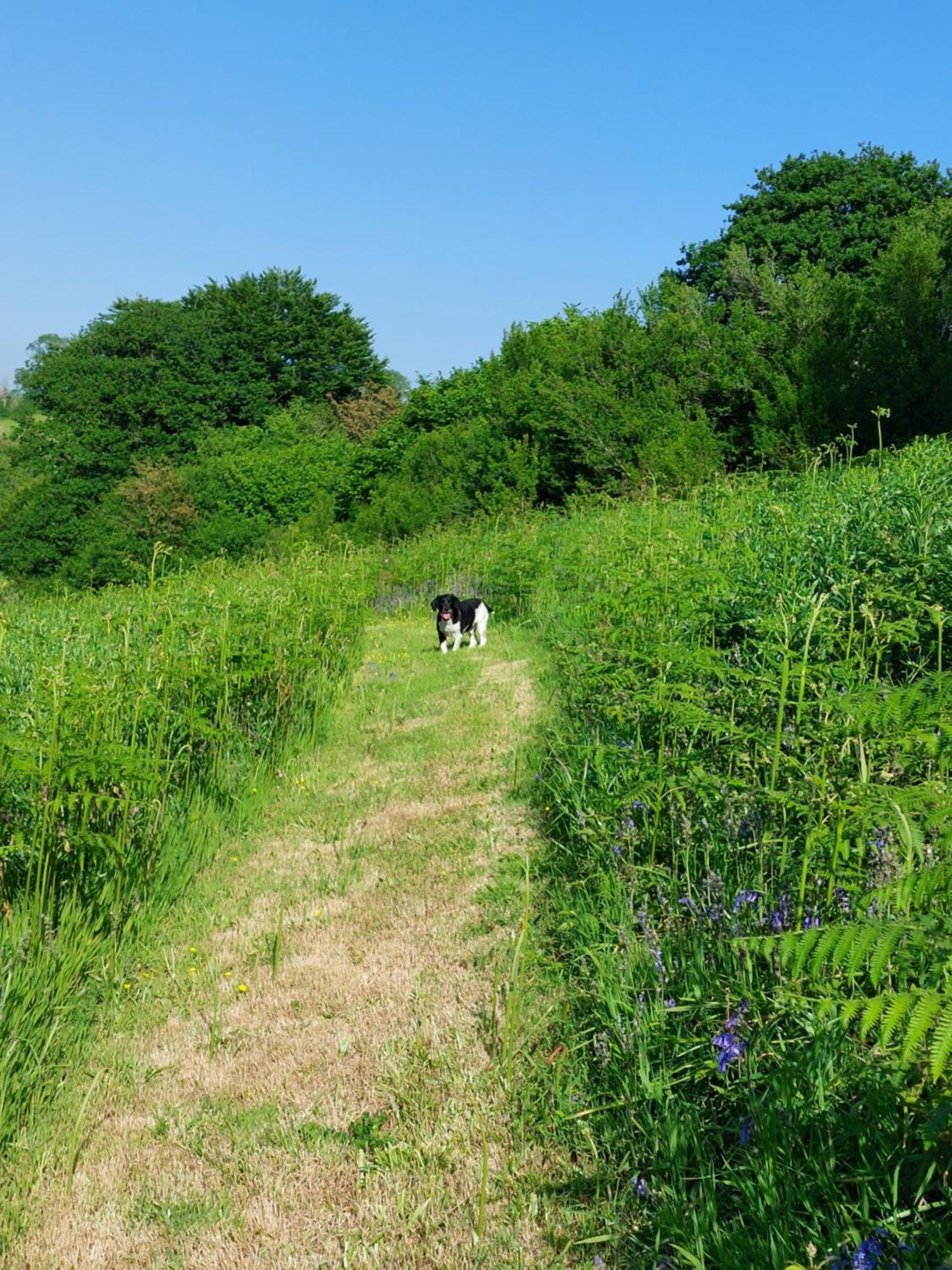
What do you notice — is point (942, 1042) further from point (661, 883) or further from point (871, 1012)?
point (661, 883)

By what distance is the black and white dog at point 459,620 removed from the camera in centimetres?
978

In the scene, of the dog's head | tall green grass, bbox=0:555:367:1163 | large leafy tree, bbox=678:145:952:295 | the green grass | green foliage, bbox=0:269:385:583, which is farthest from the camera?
green foliage, bbox=0:269:385:583

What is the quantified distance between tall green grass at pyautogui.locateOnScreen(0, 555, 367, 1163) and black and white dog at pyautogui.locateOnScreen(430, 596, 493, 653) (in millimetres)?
2893

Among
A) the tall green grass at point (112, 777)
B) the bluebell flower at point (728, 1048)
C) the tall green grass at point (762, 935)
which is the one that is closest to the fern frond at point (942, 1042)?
the tall green grass at point (762, 935)

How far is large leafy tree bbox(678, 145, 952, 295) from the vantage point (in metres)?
30.4

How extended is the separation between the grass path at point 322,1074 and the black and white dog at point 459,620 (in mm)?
A: 4759

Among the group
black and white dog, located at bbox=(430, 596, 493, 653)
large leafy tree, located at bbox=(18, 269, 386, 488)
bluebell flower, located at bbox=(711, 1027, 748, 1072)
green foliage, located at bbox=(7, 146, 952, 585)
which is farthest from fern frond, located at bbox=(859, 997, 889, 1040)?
large leafy tree, located at bbox=(18, 269, 386, 488)

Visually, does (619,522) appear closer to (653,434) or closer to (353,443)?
(653,434)

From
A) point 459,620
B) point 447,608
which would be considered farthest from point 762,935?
point 459,620

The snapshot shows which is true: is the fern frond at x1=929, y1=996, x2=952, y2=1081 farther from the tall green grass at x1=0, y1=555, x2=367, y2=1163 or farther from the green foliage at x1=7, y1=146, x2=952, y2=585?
the green foliage at x1=7, y1=146, x2=952, y2=585

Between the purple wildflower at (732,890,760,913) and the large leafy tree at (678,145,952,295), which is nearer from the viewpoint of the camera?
the purple wildflower at (732,890,760,913)

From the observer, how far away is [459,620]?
32.6ft

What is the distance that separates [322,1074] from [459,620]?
7260 mm

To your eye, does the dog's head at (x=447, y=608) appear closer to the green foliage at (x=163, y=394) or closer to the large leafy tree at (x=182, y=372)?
the green foliage at (x=163, y=394)
